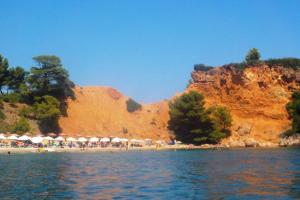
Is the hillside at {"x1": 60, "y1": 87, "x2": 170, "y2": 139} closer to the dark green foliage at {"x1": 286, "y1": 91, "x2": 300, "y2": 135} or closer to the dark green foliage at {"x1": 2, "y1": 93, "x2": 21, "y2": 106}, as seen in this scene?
the dark green foliage at {"x1": 2, "y1": 93, "x2": 21, "y2": 106}

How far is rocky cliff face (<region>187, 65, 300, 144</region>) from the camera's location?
80750 mm

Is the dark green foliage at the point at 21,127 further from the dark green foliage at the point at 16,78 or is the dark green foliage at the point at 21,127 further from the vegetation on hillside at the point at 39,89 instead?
the dark green foliage at the point at 16,78

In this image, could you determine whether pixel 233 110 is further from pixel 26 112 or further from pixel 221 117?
pixel 26 112

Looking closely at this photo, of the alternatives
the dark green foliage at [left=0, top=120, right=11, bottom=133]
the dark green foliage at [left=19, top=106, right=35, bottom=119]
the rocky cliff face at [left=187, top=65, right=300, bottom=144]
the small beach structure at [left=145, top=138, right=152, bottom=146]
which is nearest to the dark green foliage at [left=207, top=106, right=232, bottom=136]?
the rocky cliff face at [left=187, top=65, right=300, bottom=144]

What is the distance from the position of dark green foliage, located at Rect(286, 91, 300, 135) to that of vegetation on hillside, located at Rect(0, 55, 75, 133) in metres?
39.1

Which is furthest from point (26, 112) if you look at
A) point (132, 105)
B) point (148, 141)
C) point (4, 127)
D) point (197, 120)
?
point (132, 105)

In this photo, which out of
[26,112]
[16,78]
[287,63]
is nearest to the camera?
[26,112]

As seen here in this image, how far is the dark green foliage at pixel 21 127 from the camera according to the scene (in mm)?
66206

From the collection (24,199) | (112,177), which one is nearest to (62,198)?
(24,199)

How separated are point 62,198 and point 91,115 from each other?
68141 mm

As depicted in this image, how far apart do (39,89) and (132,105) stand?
2508 cm

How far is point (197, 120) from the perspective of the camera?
75625 mm

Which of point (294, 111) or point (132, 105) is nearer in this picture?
point (294, 111)

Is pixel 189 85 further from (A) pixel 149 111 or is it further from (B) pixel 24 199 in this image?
(B) pixel 24 199
